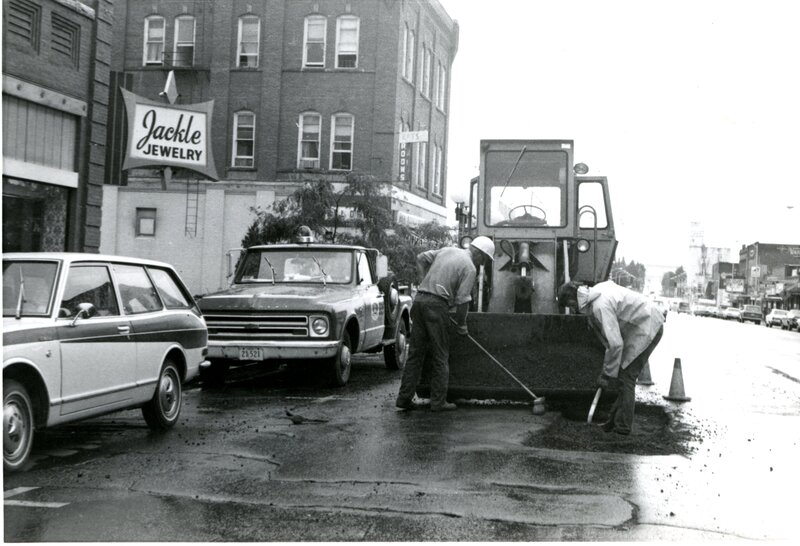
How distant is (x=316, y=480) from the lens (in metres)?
5.86

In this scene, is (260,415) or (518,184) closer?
(260,415)

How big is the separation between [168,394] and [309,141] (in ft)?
71.3

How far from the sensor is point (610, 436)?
25.5 ft

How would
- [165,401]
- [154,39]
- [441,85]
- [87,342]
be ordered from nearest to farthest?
[87,342] → [165,401] → [154,39] → [441,85]

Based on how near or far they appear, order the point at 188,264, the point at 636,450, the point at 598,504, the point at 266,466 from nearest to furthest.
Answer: the point at 598,504
the point at 266,466
the point at 636,450
the point at 188,264

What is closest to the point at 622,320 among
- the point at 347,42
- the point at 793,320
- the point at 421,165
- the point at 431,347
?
the point at 431,347

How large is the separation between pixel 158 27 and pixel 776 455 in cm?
2174

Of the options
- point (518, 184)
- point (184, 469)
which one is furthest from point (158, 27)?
point (184, 469)

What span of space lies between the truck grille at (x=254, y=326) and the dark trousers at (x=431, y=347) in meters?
2.05

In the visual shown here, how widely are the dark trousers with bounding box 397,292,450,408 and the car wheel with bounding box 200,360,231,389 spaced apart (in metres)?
3.41

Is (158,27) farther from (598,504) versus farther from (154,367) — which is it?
(598,504)

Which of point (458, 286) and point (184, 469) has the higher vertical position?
point (458, 286)

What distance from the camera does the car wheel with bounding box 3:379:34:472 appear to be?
561cm

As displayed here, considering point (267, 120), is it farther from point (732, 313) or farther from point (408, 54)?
point (732, 313)
